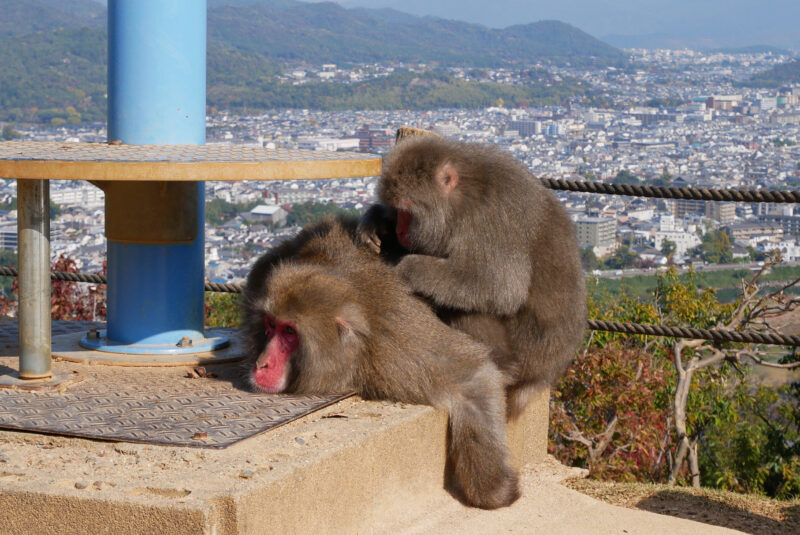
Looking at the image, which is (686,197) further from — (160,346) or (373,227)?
(160,346)

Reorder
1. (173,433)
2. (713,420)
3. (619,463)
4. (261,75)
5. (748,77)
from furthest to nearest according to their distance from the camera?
(748,77), (261,75), (713,420), (619,463), (173,433)

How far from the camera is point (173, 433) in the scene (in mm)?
2695

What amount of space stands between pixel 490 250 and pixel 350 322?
1.74 ft

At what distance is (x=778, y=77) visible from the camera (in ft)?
186

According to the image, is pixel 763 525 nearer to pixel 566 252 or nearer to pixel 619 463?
pixel 566 252

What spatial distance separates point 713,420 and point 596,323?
10.9 ft

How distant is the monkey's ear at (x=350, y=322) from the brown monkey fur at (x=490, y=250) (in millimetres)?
263

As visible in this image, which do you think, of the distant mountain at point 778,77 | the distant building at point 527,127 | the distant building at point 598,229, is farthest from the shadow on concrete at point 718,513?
the distant mountain at point 778,77

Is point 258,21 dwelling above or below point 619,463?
above

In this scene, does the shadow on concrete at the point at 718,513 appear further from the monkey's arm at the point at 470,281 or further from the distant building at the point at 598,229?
the distant building at the point at 598,229

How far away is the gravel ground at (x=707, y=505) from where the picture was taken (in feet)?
12.2

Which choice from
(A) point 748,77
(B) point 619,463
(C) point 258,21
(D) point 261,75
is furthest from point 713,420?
(C) point 258,21

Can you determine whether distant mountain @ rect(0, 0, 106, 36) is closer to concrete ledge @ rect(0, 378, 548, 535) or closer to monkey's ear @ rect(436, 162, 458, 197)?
monkey's ear @ rect(436, 162, 458, 197)

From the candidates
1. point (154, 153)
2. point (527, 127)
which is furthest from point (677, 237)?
point (527, 127)
